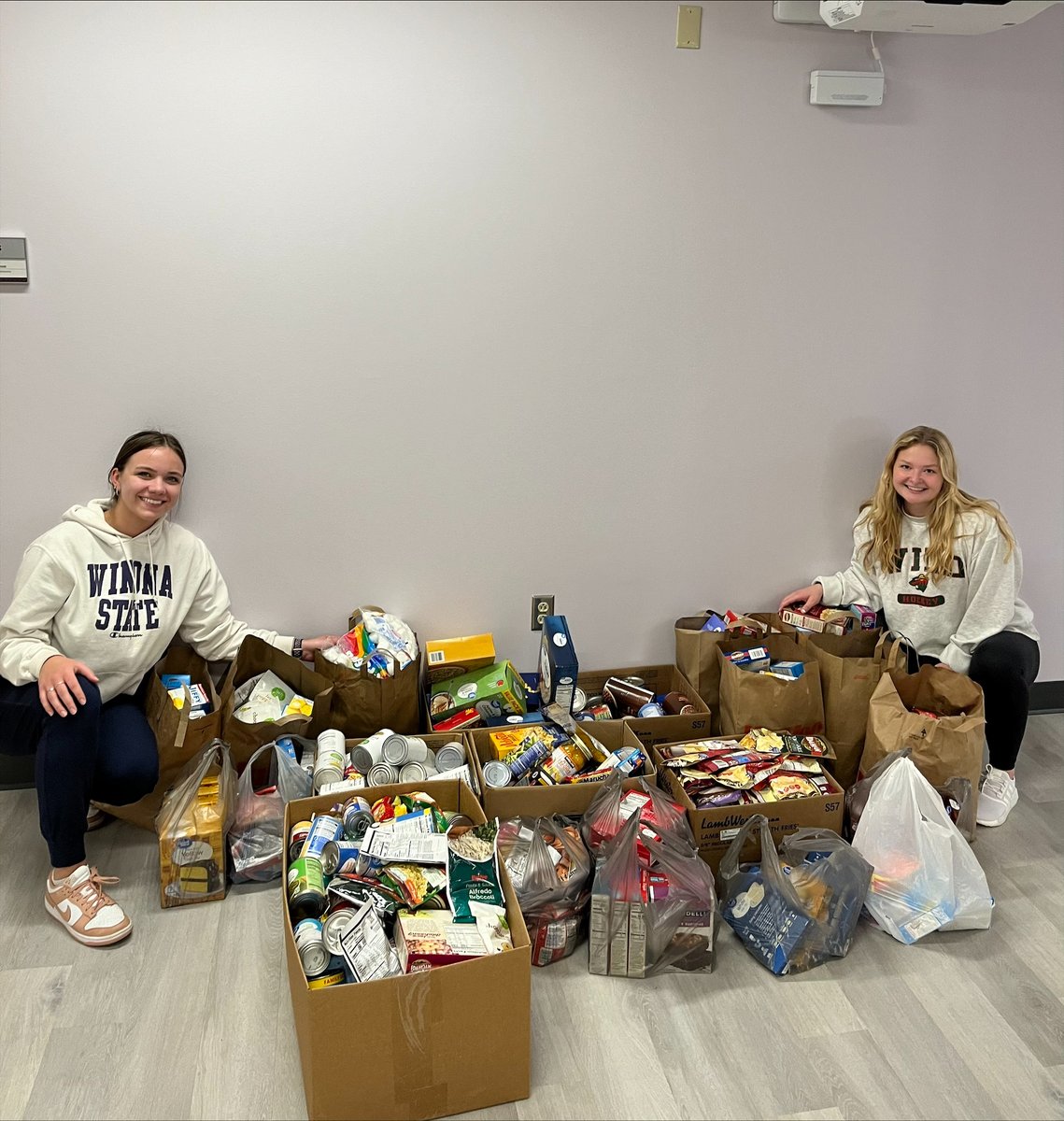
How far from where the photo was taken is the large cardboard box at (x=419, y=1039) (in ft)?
5.07

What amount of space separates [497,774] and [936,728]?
3.41 feet

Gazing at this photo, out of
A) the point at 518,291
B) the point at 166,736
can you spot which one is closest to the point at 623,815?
the point at 166,736

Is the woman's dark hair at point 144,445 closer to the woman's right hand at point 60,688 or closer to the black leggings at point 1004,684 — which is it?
the woman's right hand at point 60,688

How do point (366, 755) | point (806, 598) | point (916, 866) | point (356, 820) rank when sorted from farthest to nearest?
1. point (806, 598)
2. point (366, 755)
3. point (916, 866)
4. point (356, 820)

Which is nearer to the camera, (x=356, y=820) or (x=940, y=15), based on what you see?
(x=356, y=820)

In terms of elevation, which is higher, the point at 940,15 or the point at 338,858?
the point at 940,15

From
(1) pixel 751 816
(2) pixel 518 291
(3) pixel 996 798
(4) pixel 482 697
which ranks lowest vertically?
(3) pixel 996 798

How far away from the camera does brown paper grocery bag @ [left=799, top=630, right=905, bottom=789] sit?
8.25ft

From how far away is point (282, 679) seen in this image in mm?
2537

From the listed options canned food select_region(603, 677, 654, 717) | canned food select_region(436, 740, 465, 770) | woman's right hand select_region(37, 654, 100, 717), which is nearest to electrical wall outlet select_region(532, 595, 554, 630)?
canned food select_region(603, 677, 654, 717)

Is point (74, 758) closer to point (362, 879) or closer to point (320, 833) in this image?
point (320, 833)

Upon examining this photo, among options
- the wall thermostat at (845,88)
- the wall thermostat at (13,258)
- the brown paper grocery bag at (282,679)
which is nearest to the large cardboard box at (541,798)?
the brown paper grocery bag at (282,679)

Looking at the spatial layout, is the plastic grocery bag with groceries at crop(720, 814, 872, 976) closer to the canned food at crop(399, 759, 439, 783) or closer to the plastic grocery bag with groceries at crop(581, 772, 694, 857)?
the plastic grocery bag with groceries at crop(581, 772, 694, 857)

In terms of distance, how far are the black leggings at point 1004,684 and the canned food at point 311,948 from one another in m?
1.71
